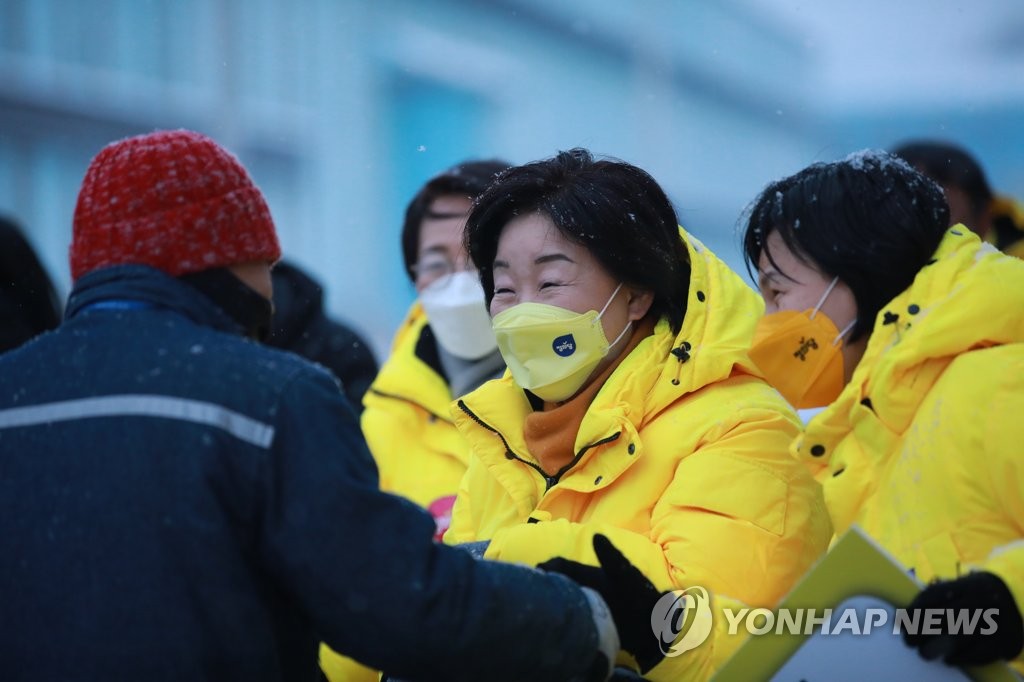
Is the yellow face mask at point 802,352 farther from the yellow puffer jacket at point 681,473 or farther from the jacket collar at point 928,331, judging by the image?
the yellow puffer jacket at point 681,473

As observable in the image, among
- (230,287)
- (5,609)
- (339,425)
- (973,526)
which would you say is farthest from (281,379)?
Answer: (973,526)

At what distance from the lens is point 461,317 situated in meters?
3.80

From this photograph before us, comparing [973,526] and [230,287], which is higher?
[230,287]

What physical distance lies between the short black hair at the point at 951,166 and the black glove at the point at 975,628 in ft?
9.82

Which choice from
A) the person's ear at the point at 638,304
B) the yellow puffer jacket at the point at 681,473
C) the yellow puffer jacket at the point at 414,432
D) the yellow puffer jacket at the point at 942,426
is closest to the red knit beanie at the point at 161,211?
the yellow puffer jacket at the point at 681,473

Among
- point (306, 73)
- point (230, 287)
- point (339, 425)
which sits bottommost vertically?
point (306, 73)

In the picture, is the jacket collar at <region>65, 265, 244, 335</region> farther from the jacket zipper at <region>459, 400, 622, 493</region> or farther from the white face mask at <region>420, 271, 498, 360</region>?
the white face mask at <region>420, 271, 498, 360</region>

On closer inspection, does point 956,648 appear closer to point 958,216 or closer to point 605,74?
point 958,216

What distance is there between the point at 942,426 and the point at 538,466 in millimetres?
887

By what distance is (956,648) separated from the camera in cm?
185

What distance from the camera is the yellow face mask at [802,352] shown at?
2.84m

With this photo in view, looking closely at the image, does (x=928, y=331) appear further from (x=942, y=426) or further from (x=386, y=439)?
(x=386, y=439)

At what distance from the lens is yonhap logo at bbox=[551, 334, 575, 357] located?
8.41 ft

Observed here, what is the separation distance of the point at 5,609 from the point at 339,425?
617 millimetres
